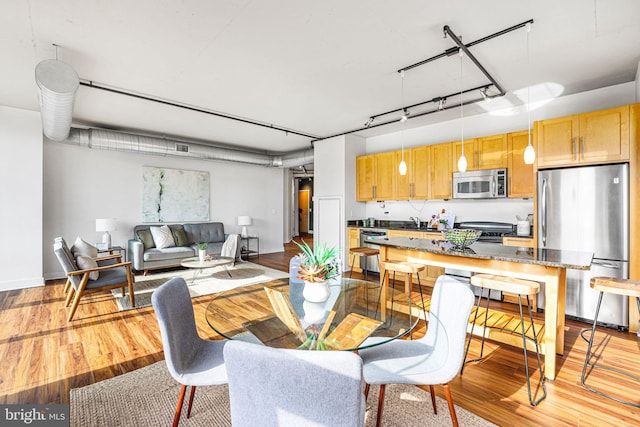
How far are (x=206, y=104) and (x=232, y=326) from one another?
12.7 ft

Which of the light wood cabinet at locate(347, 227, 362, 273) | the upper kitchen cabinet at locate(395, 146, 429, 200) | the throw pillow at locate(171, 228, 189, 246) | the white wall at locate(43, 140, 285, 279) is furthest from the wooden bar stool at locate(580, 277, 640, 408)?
the white wall at locate(43, 140, 285, 279)

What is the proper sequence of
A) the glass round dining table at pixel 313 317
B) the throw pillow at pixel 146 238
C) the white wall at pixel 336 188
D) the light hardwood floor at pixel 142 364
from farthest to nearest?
the white wall at pixel 336 188, the throw pillow at pixel 146 238, the light hardwood floor at pixel 142 364, the glass round dining table at pixel 313 317

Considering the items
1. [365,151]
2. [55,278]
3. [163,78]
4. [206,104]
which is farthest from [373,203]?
[55,278]

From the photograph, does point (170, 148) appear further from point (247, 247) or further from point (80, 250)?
point (247, 247)

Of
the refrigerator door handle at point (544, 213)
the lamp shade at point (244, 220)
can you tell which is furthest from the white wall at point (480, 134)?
the lamp shade at point (244, 220)

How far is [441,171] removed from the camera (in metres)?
5.02

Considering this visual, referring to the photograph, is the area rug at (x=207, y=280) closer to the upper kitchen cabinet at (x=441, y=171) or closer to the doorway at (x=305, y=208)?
the upper kitchen cabinet at (x=441, y=171)

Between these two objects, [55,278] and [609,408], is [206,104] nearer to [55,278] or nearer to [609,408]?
Result: [55,278]

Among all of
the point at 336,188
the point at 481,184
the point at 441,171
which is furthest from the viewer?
the point at 336,188

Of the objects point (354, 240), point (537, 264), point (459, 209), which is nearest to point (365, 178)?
point (354, 240)

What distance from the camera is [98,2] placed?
88.2 inches

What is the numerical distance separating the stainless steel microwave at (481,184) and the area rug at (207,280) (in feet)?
10.9

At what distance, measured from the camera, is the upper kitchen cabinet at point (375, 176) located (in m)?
5.74

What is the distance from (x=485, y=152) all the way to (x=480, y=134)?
0.49 metres
